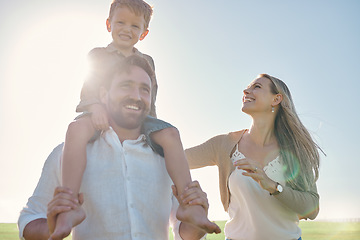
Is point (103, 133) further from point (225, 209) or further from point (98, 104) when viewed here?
point (225, 209)

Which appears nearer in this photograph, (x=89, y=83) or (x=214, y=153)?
Result: (x=89, y=83)

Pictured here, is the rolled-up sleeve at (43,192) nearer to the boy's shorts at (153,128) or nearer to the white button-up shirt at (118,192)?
the white button-up shirt at (118,192)

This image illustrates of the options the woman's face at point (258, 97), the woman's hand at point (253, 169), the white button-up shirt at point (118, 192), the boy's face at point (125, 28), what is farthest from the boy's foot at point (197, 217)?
the woman's face at point (258, 97)

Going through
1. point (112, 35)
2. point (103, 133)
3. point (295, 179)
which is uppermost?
point (112, 35)

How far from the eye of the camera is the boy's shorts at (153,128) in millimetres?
3170

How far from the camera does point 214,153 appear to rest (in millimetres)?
5426

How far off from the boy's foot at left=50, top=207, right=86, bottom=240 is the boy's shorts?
0.76 meters

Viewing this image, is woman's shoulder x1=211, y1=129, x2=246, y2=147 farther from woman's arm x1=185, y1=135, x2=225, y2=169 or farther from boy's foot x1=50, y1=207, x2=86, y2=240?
boy's foot x1=50, y1=207, x2=86, y2=240

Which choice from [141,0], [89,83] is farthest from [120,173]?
[141,0]

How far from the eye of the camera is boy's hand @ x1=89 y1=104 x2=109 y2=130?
3125mm

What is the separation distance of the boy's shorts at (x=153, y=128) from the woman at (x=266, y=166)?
1.36 m

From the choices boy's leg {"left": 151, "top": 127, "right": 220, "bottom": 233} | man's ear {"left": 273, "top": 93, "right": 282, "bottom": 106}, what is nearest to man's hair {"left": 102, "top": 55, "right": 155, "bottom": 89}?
boy's leg {"left": 151, "top": 127, "right": 220, "bottom": 233}

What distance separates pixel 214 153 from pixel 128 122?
2.47 meters

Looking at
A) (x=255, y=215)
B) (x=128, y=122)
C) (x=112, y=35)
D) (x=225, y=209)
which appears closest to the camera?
(x=128, y=122)
